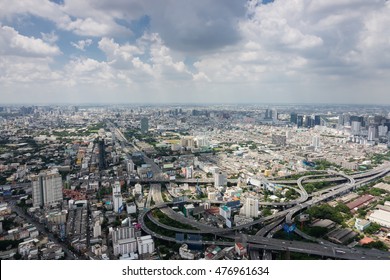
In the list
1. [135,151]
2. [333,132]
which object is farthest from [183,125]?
[333,132]

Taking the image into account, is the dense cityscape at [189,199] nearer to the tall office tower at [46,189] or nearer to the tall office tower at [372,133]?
the tall office tower at [46,189]

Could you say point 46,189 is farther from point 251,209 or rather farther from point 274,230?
point 274,230

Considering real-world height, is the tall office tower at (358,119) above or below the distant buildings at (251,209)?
above

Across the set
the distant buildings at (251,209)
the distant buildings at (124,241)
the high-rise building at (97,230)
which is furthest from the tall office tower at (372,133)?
the high-rise building at (97,230)

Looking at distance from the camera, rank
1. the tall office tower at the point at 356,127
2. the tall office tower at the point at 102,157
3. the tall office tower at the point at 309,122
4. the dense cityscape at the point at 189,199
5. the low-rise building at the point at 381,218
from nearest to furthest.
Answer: the dense cityscape at the point at 189,199, the low-rise building at the point at 381,218, the tall office tower at the point at 102,157, the tall office tower at the point at 356,127, the tall office tower at the point at 309,122

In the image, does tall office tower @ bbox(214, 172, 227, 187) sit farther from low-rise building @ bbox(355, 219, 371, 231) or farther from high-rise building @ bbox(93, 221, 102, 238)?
high-rise building @ bbox(93, 221, 102, 238)

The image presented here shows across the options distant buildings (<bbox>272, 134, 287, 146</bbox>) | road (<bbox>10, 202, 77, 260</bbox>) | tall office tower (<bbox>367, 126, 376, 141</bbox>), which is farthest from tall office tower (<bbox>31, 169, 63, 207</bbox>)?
tall office tower (<bbox>367, 126, 376, 141</bbox>)
